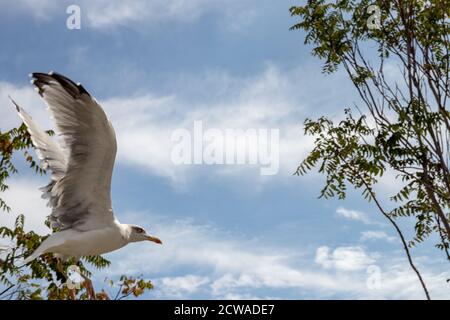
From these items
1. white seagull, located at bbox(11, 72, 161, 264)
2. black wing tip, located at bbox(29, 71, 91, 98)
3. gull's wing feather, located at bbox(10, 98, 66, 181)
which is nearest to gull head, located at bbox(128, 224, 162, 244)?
white seagull, located at bbox(11, 72, 161, 264)

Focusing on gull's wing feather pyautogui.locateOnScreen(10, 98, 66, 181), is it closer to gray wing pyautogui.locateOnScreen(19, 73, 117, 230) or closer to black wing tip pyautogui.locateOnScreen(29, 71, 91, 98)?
gray wing pyautogui.locateOnScreen(19, 73, 117, 230)

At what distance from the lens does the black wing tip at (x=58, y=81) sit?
5.78 m

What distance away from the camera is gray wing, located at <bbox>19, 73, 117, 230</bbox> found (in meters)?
5.85

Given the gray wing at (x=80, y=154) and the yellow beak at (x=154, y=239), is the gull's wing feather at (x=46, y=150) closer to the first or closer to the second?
the gray wing at (x=80, y=154)

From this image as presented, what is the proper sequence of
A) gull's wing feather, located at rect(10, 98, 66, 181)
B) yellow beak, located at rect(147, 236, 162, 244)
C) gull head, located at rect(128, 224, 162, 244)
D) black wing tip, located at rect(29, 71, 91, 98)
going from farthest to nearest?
Result: yellow beak, located at rect(147, 236, 162, 244) → gull head, located at rect(128, 224, 162, 244) → gull's wing feather, located at rect(10, 98, 66, 181) → black wing tip, located at rect(29, 71, 91, 98)

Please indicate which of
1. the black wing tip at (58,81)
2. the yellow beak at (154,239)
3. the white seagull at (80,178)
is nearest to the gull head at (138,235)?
the yellow beak at (154,239)

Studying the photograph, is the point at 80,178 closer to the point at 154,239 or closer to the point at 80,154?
the point at 80,154
